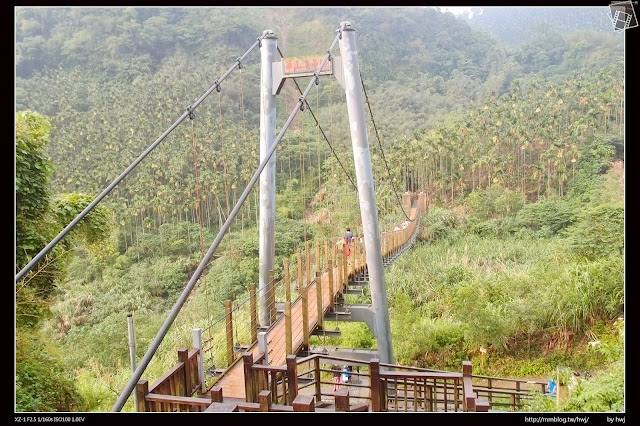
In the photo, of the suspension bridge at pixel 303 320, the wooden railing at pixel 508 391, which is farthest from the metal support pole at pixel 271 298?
the wooden railing at pixel 508 391

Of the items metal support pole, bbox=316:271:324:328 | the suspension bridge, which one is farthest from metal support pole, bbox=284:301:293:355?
metal support pole, bbox=316:271:324:328

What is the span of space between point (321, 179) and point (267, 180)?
10.8 m

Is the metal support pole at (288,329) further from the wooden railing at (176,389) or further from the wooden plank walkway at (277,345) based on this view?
the wooden railing at (176,389)

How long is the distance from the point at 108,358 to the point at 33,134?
15.4 ft

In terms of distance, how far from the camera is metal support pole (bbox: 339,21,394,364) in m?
3.62

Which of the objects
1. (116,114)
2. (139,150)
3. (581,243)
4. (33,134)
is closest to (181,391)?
(33,134)

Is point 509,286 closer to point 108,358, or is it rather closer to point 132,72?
point 108,358

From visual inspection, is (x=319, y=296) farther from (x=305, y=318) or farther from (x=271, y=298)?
(x=271, y=298)

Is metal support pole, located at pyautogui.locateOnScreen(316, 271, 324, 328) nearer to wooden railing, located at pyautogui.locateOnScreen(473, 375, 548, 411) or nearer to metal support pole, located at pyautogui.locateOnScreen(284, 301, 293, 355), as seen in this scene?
metal support pole, located at pyautogui.locateOnScreen(284, 301, 293, 355)

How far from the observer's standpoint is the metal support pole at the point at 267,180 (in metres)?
3.89

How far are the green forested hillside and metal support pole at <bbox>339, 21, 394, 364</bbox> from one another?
82cm

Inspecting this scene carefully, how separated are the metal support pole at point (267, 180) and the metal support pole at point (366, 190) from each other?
2.17 feet
